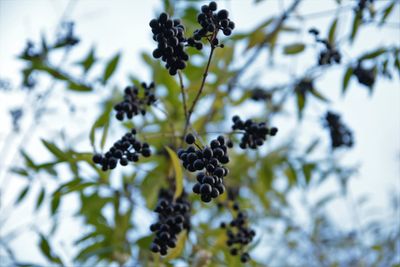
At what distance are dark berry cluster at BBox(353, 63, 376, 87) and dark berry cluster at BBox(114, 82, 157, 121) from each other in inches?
45.2

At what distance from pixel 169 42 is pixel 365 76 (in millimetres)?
1397

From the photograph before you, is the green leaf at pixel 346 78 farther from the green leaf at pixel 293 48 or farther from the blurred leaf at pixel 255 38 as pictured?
the blurred leaf at pixel 255 38

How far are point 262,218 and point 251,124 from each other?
2.45m

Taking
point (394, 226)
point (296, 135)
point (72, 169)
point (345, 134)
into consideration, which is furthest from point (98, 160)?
point (394, 226)

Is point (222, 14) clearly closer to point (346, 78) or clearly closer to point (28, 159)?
point (346, 78)

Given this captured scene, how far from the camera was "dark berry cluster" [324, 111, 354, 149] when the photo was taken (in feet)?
8.19

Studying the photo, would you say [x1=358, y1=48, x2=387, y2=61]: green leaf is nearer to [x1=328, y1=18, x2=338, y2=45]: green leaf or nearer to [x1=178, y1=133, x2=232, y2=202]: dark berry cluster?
[x1=328, y1=18, x2=338, y2=45]: green leaf

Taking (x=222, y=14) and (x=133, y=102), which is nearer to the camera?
(x=222, y=14)

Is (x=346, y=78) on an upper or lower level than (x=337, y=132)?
upper

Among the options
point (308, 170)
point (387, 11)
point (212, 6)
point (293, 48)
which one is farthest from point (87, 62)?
point (387, 11)

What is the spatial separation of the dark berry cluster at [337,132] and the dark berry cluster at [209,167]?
56.2 inches

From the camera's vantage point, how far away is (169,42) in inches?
50.1

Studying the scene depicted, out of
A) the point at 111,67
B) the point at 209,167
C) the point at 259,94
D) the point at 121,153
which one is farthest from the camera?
the point at 259,94

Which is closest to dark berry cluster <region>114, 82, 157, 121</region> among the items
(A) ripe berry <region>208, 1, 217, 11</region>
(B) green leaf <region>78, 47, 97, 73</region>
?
(A) ripe berry <region>208, 1, 217, 11</region>
